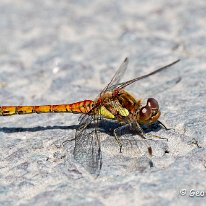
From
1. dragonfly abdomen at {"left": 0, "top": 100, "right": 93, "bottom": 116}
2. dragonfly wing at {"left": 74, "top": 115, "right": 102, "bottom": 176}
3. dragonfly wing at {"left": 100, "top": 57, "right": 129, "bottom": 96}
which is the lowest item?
dragonfly wing at {"left": 74, "top": 115, "right": 102, "bottom": 176}

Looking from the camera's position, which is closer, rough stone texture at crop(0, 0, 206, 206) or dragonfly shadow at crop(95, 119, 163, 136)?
rough stone texture at crop(0, 0, 206, 206)

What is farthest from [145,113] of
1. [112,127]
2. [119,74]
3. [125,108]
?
[119,74]

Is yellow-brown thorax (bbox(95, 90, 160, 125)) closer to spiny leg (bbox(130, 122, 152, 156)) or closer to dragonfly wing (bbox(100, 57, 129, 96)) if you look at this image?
spiny leg (bbox(130, 122, 152, 156))

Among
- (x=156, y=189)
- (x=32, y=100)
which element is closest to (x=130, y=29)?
(x=32, y=100)

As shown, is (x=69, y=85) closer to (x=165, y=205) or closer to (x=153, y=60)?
(x=153, y=60)

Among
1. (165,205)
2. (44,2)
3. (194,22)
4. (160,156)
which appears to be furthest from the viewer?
(44,2)
